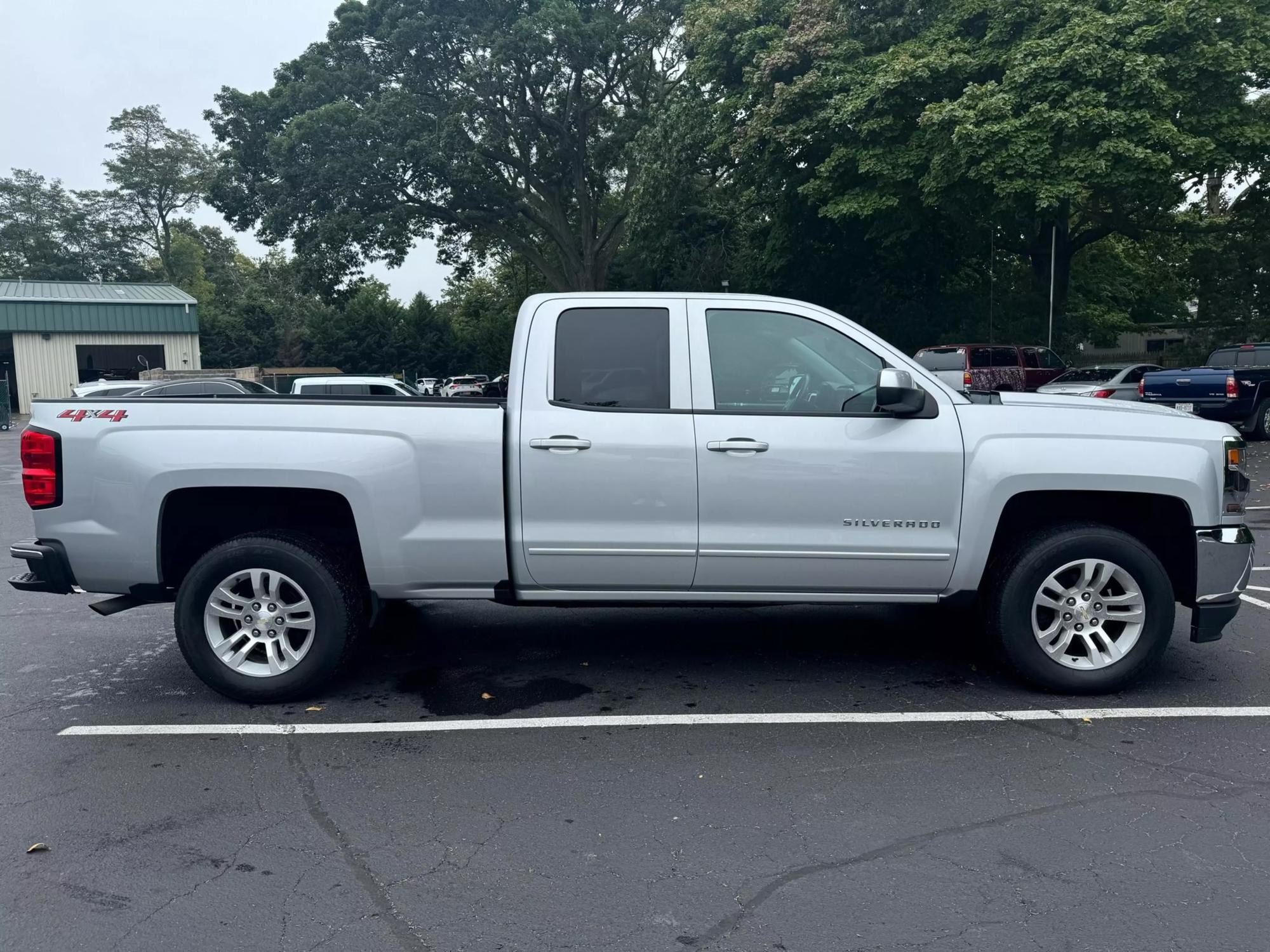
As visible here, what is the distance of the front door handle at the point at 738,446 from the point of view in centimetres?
493

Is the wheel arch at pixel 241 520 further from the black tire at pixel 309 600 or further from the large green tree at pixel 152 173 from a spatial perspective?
the large green tree at pixel 152 173

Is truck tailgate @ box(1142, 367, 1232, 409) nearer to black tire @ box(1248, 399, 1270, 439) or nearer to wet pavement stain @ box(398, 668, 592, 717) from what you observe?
black tire @ box(1248, 399, 1270, 439)

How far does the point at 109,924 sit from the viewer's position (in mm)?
3162

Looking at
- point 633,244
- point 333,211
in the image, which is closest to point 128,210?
point 333,211

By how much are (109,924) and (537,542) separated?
243 centimetres

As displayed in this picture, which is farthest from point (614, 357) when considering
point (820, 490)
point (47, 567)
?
point (47, 567)

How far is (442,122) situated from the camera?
31109 millimetres

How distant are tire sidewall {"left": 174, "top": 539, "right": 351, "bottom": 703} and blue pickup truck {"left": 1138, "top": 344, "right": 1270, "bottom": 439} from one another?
625 inches

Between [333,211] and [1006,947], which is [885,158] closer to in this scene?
[333,211]

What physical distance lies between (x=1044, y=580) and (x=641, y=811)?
7.90 ft

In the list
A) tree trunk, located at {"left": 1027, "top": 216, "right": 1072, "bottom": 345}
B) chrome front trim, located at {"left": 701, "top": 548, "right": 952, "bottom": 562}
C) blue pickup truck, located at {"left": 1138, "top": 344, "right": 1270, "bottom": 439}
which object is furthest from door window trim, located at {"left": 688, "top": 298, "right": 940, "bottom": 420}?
tree trunk, located at {"left": 1027, "top": 216, "right": 1072, "bottom": 345}

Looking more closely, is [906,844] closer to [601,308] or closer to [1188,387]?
[601,308]

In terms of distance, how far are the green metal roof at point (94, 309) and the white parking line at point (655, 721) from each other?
4261cm

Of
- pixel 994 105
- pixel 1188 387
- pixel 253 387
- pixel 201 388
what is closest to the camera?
pixel 1188 387
